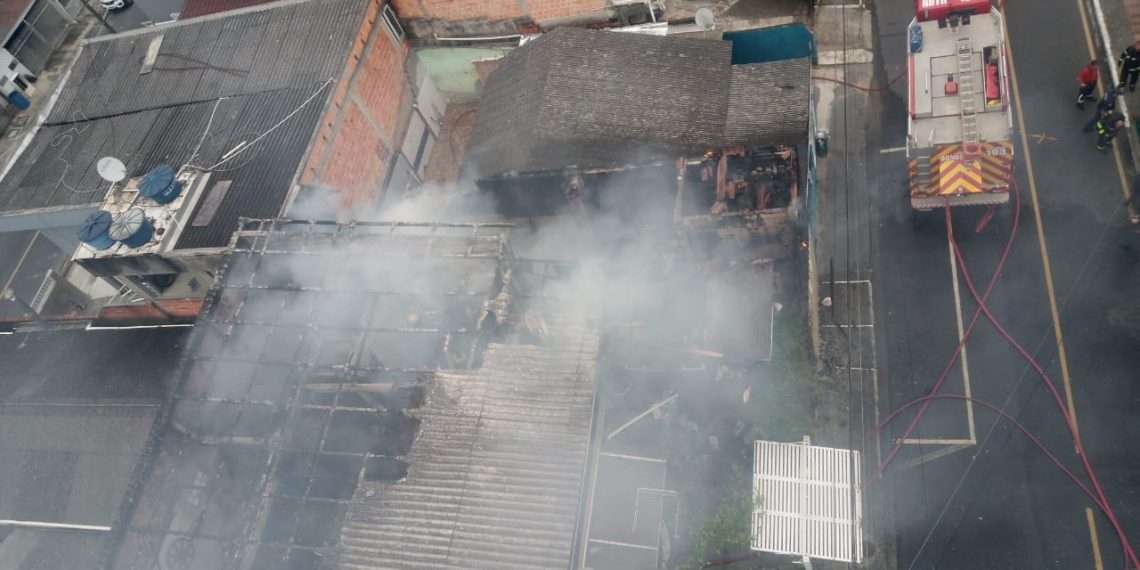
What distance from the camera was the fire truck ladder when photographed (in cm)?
1738

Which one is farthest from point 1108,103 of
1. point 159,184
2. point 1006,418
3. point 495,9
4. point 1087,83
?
point 159,184

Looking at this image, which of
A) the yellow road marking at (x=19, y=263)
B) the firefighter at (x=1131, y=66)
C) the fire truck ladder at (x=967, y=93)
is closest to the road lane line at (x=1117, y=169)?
the firefighter at (x=1131, y=66)

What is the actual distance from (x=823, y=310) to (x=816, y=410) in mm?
2847

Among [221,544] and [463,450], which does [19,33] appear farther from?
[463,450]

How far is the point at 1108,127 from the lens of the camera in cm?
1806

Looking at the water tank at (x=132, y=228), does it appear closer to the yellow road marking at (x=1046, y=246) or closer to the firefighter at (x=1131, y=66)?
the yellow road marking at (x=1046, y=246)

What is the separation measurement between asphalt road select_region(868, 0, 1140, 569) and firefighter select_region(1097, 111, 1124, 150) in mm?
412

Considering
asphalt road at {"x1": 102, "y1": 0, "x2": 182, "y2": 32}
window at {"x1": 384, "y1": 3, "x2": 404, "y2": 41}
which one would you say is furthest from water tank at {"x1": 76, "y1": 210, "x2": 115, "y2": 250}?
asphalt road at {"x1": 102, "y1": 0, "x2": 182, "y2": 32}

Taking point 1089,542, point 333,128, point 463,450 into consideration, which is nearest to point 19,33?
point 333,128

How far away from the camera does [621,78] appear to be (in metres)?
20.0

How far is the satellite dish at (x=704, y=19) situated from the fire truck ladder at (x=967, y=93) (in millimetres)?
7041

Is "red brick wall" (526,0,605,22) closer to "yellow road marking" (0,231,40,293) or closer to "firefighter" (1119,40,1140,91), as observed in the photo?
"firefighter" (1119,40,1140,91)

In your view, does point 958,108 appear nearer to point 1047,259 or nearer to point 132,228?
point 1047,259

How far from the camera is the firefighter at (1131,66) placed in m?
18.2
